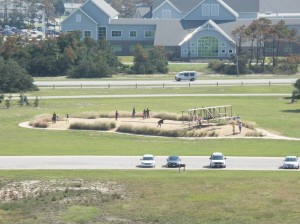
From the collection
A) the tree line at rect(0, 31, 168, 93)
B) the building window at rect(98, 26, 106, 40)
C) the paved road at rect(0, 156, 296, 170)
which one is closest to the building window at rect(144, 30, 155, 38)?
the building window at rect(98, 26, 106, 40)

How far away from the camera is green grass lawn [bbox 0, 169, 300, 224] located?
54.1 m

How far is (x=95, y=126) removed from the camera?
270 ft

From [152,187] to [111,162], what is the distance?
778 cm

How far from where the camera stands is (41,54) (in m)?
131

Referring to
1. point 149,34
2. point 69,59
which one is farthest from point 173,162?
point 149,34

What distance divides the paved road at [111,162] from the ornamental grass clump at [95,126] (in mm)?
14051

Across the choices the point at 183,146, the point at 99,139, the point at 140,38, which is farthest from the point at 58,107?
the point at 140,38

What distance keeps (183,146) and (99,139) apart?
297 inches

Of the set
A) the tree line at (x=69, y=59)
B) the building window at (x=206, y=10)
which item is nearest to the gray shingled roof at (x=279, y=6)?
the building window at (x=206, y=10)

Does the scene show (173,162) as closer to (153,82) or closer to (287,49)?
(153,82)

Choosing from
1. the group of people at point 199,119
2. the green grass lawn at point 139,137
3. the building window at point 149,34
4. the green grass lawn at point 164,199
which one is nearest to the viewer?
the green grass lawn at point 164,199

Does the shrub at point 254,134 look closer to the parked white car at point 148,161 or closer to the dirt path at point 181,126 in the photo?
the dirt path at point 181,126

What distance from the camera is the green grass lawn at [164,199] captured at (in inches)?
A: 2131

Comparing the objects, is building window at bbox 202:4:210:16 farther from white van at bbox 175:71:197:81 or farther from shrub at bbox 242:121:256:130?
shrub at bbox 242:121:256:130
